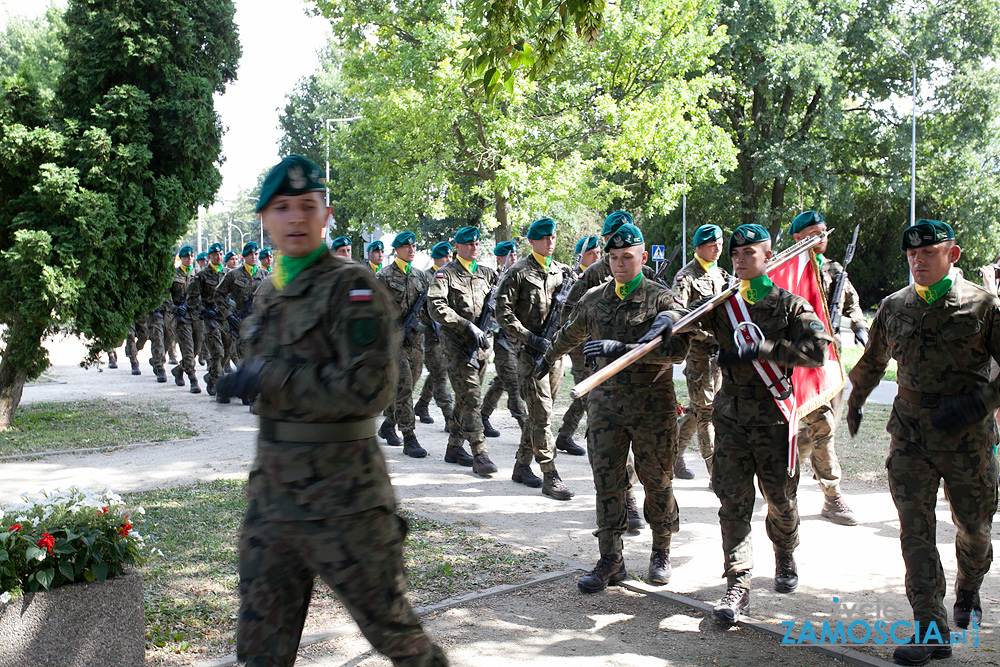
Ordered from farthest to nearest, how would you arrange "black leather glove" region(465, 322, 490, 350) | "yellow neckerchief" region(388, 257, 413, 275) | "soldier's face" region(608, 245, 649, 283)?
"yellow neckerchief" region(388, 257, 413, 275) → "black leather glove" region(465, 322, 490, 350) → "soldier's face" region(608, 245, 649, 283)

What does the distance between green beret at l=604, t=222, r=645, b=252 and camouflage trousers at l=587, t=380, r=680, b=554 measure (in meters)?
0.90

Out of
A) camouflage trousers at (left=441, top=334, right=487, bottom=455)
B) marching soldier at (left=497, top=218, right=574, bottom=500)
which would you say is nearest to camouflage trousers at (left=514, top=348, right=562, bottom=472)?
marching soldier at (left=497, top=218, right=574, bottom=500)

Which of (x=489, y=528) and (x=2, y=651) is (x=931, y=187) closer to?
(x=489, y=528)

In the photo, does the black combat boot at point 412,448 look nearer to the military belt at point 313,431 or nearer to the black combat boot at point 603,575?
the black combat boot at point 603,575

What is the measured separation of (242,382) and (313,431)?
0.31 metres

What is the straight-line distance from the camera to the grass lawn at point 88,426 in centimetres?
988

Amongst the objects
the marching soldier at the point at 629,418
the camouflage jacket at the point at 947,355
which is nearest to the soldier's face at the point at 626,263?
the marching soldier at the point at 629,418

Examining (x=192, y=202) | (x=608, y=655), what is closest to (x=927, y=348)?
(x=608, y=655)

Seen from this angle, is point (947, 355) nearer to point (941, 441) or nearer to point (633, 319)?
point (941, 441)

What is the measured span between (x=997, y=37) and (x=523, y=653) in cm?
3586

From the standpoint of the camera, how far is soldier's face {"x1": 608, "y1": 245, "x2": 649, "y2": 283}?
5410 mm

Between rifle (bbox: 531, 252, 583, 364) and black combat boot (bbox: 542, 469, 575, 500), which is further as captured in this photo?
rifle (bbox: 531, 252, 583, 364)

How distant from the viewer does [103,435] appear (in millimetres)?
10461

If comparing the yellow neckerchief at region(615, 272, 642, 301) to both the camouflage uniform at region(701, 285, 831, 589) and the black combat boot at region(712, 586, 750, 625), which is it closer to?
the camouflage uniform at region(701, 285, 831, 589)
